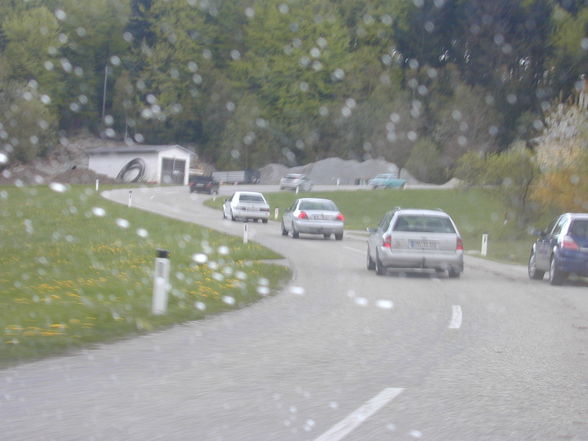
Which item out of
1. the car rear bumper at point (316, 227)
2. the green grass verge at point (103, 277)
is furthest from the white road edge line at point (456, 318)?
the car rear bumper at point (316, 227)

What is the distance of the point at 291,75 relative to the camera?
96688mm

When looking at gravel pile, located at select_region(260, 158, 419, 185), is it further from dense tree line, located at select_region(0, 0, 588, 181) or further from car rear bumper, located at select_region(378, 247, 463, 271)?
car rear bumper, located at select_region(378, 247, 463, 271)

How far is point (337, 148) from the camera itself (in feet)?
303

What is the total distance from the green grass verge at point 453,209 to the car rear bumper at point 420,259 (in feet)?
38.9

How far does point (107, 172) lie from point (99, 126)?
Answer: 18.9 m

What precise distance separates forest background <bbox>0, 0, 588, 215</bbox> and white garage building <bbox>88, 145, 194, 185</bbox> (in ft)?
24.1

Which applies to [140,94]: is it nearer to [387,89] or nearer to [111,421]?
[387,89]

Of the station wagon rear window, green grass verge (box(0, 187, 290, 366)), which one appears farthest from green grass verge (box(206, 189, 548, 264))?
green grass verge (box(0, 187, 290, 366))

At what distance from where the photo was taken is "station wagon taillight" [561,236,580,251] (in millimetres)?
17953

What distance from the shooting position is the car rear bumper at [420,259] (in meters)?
18.5

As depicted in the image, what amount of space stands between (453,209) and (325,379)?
48339 mm

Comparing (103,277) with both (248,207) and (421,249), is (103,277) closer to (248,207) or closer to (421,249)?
(421,249)

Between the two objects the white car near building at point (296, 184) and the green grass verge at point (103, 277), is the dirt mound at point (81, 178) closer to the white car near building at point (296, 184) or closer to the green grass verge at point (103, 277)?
the white car near building at point (296, 184)

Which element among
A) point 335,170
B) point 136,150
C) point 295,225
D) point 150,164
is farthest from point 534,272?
point 335,170
